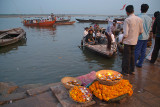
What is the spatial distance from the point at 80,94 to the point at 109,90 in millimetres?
625

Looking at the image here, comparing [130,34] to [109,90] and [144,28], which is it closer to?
[144,28]

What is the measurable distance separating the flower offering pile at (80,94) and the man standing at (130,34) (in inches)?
65.5

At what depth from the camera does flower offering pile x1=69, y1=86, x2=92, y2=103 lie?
246 centimetres

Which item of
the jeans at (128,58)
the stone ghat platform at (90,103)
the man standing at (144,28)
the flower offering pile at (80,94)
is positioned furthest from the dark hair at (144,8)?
the flower offering pile at (80,94)

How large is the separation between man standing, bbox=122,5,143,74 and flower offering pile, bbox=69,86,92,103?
1.66 meters

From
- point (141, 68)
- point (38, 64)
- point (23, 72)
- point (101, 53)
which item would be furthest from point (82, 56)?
point (141, 68)

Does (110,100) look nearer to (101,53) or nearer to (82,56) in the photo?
(101,53)

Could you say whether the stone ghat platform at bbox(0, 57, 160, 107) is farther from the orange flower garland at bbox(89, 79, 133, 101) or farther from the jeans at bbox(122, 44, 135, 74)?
the jeans at bbox(122, 44, 135, 74)

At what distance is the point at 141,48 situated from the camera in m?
4.18

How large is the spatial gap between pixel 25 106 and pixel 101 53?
5.81 m


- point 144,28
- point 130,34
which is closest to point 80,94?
point 130,34

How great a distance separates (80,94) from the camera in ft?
8.39

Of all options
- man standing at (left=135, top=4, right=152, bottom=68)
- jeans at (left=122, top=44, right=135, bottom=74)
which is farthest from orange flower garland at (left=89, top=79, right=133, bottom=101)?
man standing at (left=135, top=4, right=152, bottom=68)

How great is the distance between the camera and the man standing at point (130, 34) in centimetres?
328
